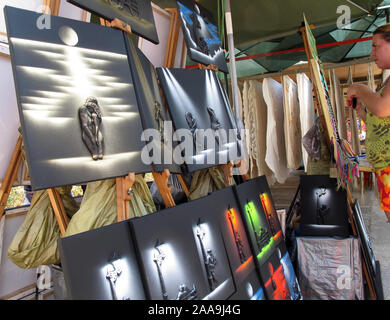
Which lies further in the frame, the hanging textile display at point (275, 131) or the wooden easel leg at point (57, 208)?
the hanging textile display at point (275, 131)

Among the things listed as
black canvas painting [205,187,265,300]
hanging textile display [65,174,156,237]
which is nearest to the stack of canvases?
black canvas painting [205,187,265,300]

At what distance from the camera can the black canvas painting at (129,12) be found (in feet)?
3.60

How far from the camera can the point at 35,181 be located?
0.81 m

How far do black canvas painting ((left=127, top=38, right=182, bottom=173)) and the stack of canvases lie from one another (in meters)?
1.31

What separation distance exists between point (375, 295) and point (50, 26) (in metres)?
2.20

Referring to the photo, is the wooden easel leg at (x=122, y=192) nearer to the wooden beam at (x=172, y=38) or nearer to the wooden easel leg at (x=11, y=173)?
the wooden easel leg at (x=11, y=173)

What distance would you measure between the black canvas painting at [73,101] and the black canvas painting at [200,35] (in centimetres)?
58

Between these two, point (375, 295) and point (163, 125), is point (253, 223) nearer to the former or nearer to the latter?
point (163, 125)

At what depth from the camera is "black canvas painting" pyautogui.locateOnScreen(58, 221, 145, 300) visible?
2.62 feet

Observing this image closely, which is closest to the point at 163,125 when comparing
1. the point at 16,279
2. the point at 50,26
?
the point at 50,26

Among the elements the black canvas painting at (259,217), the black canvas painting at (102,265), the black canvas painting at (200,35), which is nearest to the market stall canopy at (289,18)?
the black canvas painting at (200,35)

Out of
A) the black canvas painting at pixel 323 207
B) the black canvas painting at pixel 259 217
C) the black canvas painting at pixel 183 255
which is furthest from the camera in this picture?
the black canvas painting at pixel 323 207

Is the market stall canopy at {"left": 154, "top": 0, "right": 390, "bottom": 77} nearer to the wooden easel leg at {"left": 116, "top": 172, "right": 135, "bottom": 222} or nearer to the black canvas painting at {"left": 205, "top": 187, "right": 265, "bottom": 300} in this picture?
the black canvas painting at {"left": 205, "top": 187, "right": 265, "bottom": 300}

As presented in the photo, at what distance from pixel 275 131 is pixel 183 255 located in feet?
5.68
